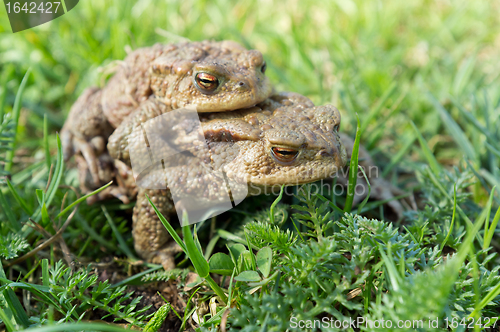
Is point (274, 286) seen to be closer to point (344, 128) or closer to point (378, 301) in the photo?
point (378, 301)
